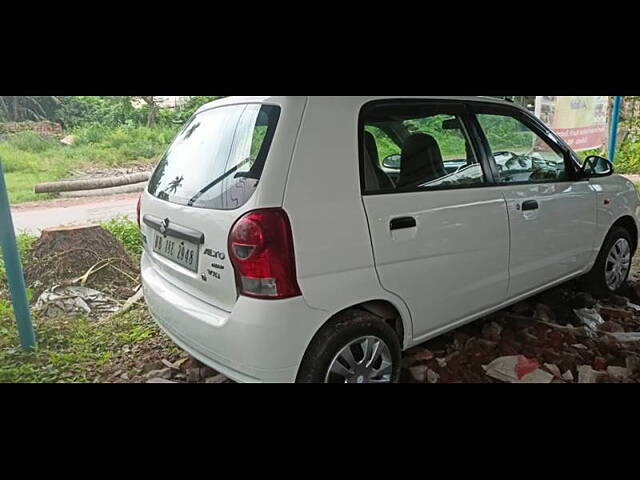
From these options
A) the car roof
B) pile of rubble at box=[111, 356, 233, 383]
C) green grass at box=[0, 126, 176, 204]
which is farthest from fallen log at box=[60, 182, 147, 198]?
the car roof

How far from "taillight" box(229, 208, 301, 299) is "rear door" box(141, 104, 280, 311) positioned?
0.21ft

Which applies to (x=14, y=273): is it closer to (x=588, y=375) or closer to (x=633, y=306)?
(x=588, y=375)

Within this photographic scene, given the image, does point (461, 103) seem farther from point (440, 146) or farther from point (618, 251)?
point (618, 251)

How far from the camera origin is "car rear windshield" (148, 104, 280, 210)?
1792 millimetres

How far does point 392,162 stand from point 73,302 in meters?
3.02

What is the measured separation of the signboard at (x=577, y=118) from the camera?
8820 millimetres

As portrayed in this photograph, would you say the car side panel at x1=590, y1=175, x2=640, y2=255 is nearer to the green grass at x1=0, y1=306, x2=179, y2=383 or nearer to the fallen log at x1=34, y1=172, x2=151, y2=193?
the green grass at x1=0, y1=306, x2=179, y2=383

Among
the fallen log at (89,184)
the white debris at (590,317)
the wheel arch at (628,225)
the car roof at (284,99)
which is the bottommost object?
the white debris at (590,317)

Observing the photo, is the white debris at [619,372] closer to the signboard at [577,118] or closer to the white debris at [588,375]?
the white debris at [588,375]

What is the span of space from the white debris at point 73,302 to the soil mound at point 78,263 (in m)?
0.08

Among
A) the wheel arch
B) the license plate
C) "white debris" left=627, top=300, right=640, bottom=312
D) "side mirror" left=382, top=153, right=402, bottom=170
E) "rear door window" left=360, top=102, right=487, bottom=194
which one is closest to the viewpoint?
the license plate

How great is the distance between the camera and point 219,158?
1.96m

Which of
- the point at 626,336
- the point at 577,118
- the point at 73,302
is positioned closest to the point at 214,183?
the point at 73,302

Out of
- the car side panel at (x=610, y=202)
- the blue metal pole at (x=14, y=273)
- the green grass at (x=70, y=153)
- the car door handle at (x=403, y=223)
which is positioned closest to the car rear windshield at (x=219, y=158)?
the car door handle at (x=403, y=223)
